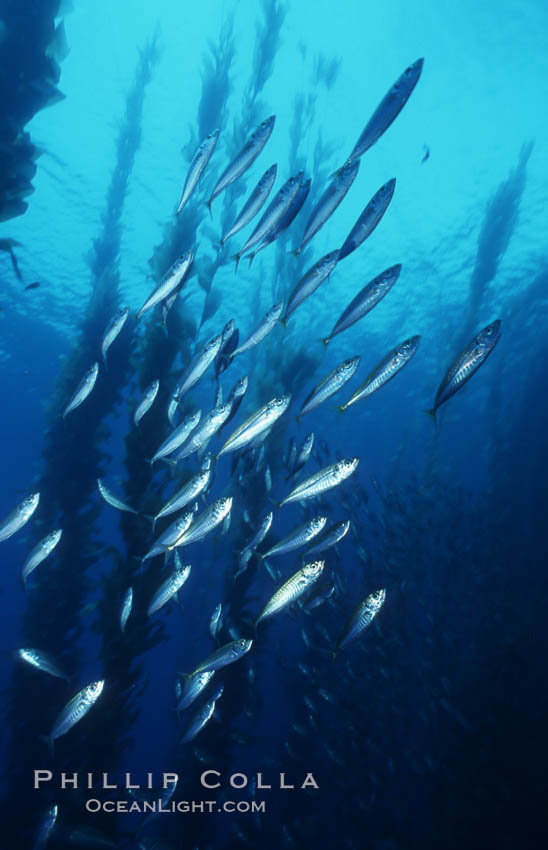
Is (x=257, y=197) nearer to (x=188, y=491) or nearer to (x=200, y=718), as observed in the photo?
(x=188, y=491)

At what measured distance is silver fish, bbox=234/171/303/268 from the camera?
321 cm

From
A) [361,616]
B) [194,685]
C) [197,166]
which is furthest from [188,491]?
[197,166]

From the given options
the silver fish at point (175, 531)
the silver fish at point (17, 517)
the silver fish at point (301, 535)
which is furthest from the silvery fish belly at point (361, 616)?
the silver fish at point (17, 517)

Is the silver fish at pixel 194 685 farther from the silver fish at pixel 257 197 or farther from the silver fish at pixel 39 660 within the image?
the silver fish at pixel 257 197

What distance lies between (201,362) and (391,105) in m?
2.49

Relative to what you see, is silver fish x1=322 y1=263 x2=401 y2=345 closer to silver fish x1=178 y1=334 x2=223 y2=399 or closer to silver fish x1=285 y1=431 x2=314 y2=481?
silver fish x1=178 y1=334 x2=223 y2=399

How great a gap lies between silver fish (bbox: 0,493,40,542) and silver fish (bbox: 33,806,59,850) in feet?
10.3

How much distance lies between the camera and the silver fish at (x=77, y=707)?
12.6 feet

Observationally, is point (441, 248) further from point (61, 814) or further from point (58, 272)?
point (61, 814)

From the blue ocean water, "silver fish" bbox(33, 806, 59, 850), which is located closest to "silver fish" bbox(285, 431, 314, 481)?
the blue ocean water

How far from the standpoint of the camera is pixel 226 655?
3.99 meters

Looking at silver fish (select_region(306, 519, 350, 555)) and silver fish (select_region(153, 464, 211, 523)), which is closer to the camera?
silver fish (select_region(153, 464, 211, 523))

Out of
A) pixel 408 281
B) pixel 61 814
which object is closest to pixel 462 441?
pixel 408 281

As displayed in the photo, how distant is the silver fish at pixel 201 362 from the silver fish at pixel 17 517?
72.2 inches
